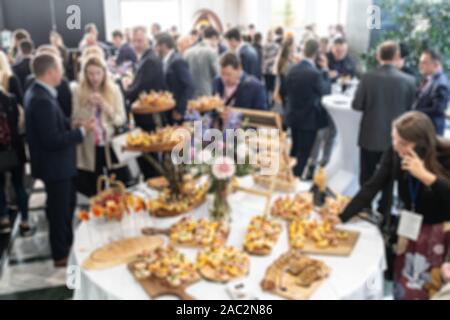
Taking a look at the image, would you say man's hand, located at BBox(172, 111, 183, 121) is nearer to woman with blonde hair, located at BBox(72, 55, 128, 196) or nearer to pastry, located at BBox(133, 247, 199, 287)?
woman with blonde hair, located at BBox(72, 55, 128, 196)

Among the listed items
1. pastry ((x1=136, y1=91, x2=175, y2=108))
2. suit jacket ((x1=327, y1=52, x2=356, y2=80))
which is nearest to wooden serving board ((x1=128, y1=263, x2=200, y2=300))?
pastry ((x1=136, y1=91, x2=175, y2=108))

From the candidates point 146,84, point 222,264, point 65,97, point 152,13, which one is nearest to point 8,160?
point 65,97

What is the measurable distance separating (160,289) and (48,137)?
129 cm

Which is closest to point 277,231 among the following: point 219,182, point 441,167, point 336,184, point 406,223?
point 219,182

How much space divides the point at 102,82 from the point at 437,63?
247cm

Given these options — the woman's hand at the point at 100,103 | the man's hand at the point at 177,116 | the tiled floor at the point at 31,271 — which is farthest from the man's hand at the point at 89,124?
the man's hand at the point at 177,116

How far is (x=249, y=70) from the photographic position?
18.8 feet

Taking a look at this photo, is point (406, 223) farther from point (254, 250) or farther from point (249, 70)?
point (249, 70)

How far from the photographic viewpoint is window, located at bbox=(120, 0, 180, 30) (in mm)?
8230

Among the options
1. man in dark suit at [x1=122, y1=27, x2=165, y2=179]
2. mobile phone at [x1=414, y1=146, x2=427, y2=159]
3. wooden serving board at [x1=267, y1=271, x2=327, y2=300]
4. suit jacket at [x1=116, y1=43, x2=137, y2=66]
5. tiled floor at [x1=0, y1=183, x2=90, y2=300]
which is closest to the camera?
wooden serving board at [x1=267, y1=271, x2=327, y2=300]

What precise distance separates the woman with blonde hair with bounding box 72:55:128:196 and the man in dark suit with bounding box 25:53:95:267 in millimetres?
209
